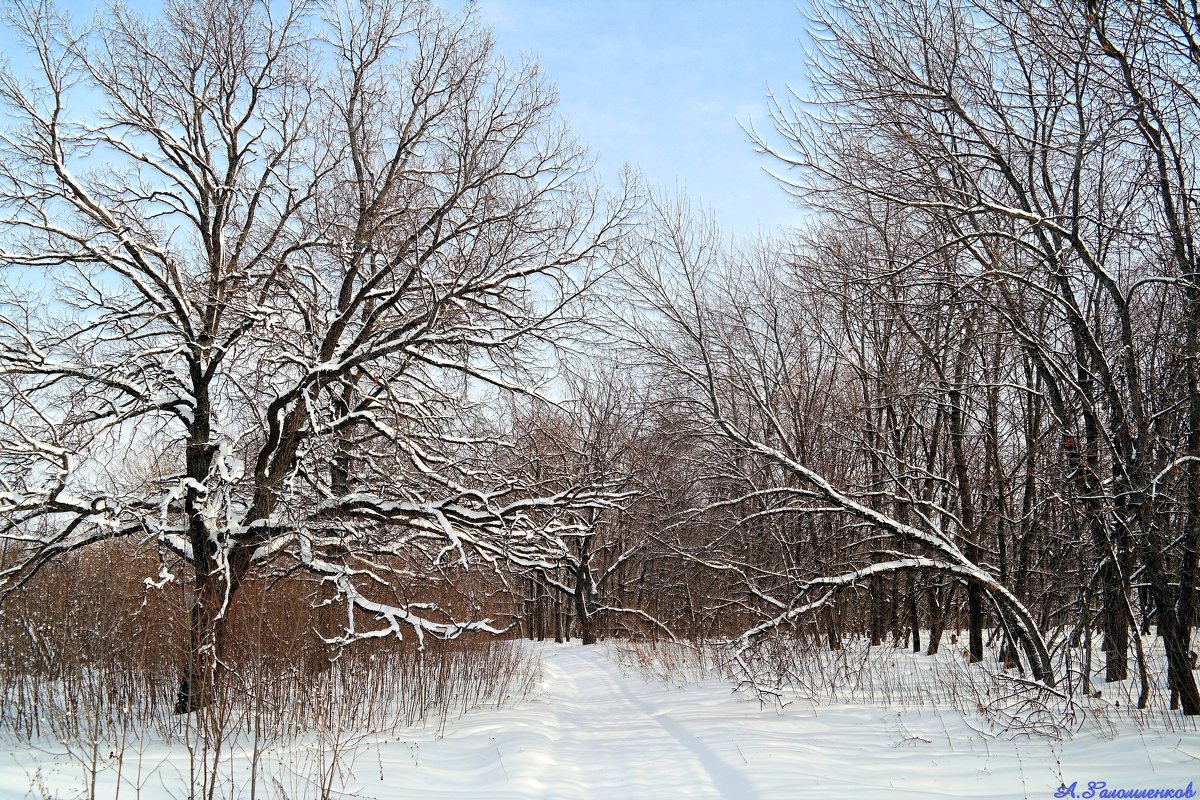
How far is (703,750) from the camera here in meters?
7.85

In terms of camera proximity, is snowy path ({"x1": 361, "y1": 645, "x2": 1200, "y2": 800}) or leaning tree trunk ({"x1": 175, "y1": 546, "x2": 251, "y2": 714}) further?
leaning tree trunk ({"x1": 175, "y1": 546, "x2": 251, "y2": 714})

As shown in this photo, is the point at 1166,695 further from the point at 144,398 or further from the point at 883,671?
the point at 144,398

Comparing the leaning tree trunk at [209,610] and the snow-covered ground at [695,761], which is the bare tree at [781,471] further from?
the leaning tree trunk at [209,610]

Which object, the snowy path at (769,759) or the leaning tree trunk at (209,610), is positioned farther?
the leaning tree trunk at (209,610)

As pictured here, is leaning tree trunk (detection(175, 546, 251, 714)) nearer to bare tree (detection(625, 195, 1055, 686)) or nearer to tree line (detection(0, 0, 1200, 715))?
tree line (detection(0, 0, 1200, 715))

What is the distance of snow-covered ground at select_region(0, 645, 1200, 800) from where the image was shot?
5.88 m

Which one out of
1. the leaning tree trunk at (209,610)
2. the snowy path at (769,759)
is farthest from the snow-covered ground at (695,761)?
the leaning tree trunk at (209,610)

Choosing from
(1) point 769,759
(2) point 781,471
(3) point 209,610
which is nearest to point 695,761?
(1) point 769,759

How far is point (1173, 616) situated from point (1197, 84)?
5.15m

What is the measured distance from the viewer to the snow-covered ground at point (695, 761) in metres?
5.88

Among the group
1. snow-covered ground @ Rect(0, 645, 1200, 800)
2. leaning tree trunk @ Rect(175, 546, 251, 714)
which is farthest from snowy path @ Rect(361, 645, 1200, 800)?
leaning tree trunk @ Rect(175, 546, 251, 714)

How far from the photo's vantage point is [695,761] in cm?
741

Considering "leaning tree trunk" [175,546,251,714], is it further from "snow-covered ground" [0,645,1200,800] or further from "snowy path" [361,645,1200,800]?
"snowy path" [361,645,1200,800]

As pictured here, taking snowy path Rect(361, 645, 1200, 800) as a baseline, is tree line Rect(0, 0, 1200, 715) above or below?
above
